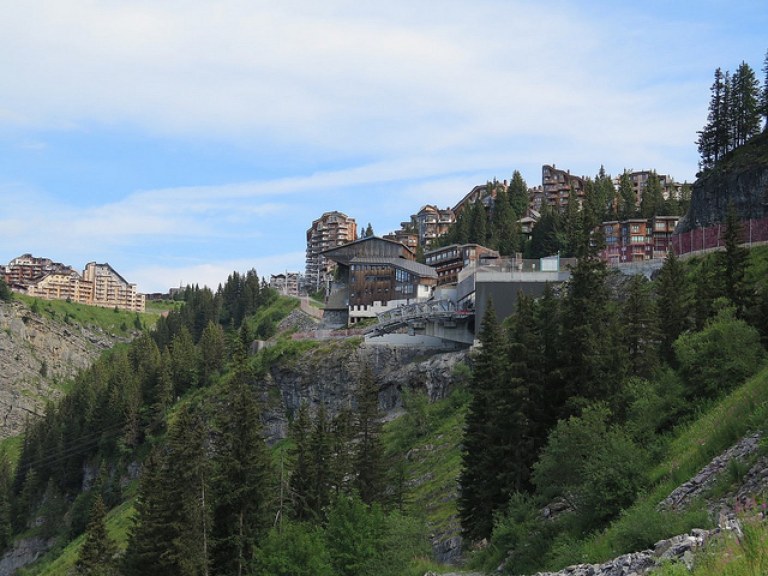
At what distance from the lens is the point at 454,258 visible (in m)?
154

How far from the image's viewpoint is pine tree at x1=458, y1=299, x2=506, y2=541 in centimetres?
5369

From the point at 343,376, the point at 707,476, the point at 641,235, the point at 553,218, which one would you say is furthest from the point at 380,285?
the point at 707,476

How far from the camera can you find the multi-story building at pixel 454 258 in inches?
5778

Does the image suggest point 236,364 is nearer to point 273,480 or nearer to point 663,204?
point 273,480

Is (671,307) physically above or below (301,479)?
above

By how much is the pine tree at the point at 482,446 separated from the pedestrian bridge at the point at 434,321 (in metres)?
42.4

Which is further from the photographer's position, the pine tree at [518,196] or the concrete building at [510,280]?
the pine tree at [518,196]

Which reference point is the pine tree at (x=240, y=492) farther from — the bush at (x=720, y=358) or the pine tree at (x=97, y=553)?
the bush at (x=720, y=358)

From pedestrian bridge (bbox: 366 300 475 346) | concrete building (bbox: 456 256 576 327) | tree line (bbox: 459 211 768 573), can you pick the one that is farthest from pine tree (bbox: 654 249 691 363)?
pedestrian bridge (bbox: 366 300 475 346)

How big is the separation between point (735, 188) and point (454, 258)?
60.0 m

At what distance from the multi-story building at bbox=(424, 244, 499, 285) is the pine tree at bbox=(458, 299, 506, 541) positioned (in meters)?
80.5

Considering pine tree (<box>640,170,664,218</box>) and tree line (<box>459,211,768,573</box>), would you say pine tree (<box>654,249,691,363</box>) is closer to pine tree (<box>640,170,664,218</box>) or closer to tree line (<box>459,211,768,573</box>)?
tree line (<box>459,211,768,573</box>)

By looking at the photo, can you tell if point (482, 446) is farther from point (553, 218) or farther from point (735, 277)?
point (553, 218)

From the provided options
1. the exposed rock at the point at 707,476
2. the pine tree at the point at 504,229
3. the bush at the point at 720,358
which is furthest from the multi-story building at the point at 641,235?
the exposed rock at the point at 707,476
